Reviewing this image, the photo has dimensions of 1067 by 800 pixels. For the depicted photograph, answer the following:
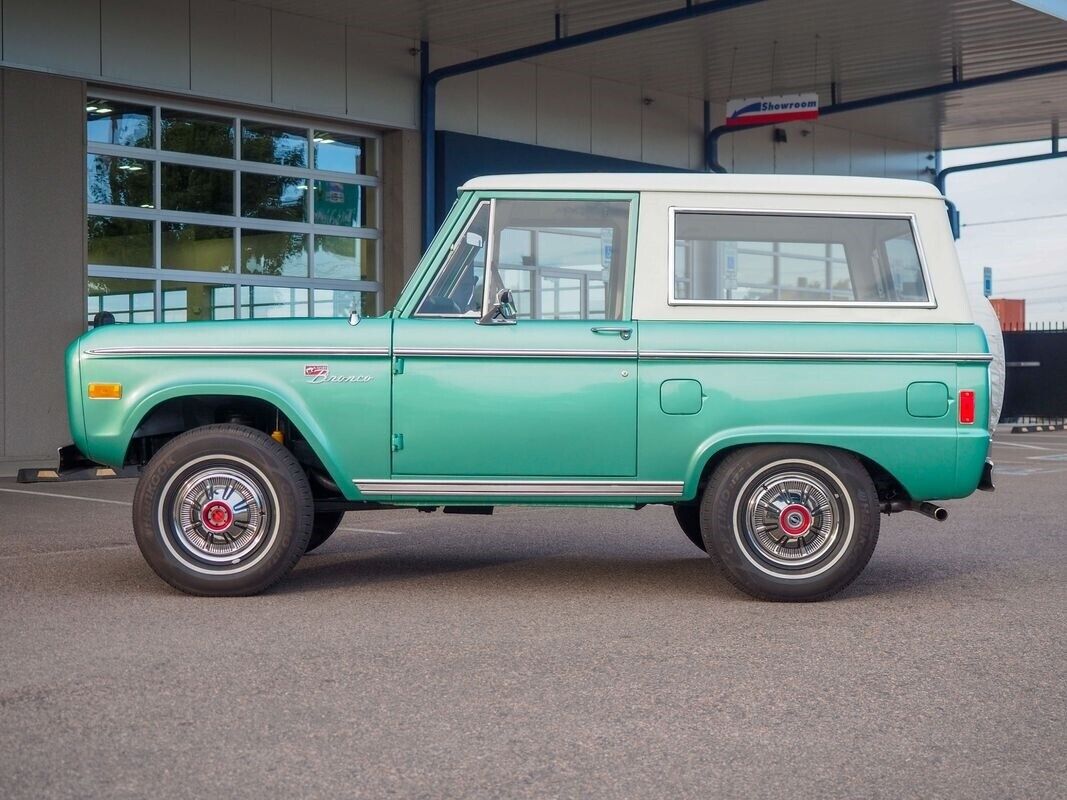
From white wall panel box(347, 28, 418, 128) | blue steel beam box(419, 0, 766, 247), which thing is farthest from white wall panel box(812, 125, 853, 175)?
white wall panel box(347, 28, 418, 128)

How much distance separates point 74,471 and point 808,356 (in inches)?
140

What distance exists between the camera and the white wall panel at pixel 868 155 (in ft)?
92.4

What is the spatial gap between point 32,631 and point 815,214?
157 inches

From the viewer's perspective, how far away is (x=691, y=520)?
7.57m

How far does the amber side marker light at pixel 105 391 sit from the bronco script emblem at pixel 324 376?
883mm

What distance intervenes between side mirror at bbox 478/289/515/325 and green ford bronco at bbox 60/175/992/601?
0.01 m

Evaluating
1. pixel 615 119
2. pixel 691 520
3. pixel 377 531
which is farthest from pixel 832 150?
pixel 691 520

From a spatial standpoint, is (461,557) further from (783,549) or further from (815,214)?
(815,214)

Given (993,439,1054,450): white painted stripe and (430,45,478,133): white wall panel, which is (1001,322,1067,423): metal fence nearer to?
(993,439,1054,450): white painted stripe

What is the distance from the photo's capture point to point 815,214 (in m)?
6.52

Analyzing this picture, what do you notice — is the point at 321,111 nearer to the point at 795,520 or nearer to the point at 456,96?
the point at 456,96

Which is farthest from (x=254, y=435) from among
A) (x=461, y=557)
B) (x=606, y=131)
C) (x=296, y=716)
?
(x=606, y=131)

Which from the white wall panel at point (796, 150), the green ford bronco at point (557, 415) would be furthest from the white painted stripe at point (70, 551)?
the white wall panel at point (796, 150)

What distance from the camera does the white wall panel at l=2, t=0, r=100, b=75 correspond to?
51.0ft
